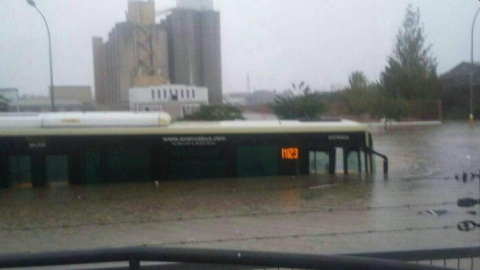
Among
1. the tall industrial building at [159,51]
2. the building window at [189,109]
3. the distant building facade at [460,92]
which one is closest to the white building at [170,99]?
the building window at [189,109]

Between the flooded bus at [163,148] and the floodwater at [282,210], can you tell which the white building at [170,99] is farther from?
the floodwater at [282,210]

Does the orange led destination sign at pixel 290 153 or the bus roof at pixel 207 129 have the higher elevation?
the bus roof at pixel 207 129

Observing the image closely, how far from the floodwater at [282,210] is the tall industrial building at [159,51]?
3.06 metres

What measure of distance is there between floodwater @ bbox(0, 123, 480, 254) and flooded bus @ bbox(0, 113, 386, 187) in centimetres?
50

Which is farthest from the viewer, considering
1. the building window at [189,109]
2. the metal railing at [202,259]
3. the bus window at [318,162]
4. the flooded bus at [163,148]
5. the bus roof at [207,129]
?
the building window at [189,109]

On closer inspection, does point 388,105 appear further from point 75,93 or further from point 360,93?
point 75,93

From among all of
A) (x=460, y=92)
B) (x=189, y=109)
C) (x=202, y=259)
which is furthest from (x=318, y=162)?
(x=202, y=259)

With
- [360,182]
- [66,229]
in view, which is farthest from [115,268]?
[360,182]

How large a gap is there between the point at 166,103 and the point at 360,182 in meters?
5.50

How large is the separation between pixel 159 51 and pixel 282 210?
24.8 ft

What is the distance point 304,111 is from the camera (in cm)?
1510

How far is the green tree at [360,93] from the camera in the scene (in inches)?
462

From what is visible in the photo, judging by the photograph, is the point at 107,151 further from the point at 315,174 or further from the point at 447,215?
the point at 447,215

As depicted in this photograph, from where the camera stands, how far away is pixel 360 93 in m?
11.8
